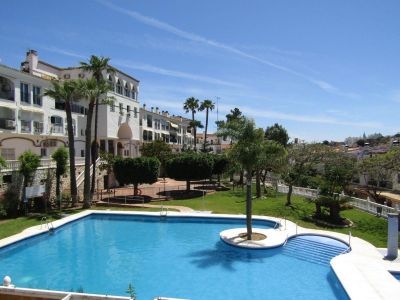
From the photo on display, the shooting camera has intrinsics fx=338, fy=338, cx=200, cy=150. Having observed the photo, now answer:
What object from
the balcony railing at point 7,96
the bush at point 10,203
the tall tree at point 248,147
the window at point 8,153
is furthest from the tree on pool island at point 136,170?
the tall tree at point 248,147

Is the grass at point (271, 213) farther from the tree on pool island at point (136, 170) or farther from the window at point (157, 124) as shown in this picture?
the window at point (157, 124)

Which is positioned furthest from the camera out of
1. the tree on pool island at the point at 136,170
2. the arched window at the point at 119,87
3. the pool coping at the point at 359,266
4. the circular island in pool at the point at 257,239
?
the arched window at the point at 119,87

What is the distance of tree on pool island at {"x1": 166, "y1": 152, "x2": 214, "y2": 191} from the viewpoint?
39.9m

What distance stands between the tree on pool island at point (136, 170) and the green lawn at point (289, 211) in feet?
11.9

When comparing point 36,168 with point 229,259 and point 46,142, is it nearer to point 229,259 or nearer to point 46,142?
point 46,142

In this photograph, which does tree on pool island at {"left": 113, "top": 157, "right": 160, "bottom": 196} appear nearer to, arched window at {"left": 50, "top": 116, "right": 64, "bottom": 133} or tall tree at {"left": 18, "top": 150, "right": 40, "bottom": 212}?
tall tree at {"left": 18, "top": 150, "right": 40, "bottom": 212}

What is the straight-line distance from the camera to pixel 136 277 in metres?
16.1

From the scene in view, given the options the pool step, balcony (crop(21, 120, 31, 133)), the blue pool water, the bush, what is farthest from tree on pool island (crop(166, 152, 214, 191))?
the pool step

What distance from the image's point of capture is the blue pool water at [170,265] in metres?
14.8

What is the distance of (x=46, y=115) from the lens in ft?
131

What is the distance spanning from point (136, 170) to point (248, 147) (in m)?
19.3

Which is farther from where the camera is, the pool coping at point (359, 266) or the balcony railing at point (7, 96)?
the balcony railing at point (7, 96)

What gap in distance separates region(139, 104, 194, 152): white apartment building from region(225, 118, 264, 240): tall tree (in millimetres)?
43315

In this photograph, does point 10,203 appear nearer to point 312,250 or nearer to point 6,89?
point 6,89
